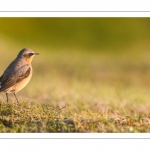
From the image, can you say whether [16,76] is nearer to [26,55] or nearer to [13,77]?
[13,77]

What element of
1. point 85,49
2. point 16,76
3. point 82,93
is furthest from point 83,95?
point 85,49

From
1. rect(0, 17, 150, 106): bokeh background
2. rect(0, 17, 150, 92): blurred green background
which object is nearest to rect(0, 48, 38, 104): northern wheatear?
rect(0, 17, 150, 106): bokeh background

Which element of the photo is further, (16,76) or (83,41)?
(83,41)

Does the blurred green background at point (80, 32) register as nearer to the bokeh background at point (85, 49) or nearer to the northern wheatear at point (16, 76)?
the bokeh background at point (85, 49)

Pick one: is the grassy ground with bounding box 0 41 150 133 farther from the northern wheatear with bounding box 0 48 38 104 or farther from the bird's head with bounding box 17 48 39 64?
the bird's head with bounding box 17 48 39 64

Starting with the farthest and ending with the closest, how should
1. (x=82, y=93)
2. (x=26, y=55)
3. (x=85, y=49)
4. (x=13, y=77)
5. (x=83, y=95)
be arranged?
(x=85, y=49) < (x=82, y=93) < (x=83, y=95) < (x=26, y=55) < (x=13, y=77)
